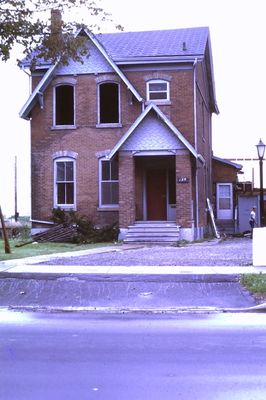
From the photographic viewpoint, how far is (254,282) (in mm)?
11070

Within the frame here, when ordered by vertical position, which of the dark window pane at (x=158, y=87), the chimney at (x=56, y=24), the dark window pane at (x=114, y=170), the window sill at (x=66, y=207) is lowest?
the window sill at (x=66, y=207)

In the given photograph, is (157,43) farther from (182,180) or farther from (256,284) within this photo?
(256,284)

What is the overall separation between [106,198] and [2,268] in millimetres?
11605

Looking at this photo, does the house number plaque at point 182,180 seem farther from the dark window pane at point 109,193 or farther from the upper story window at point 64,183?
the upper story window at point 64,183

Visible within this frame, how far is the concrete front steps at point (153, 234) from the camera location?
2188 centimetres

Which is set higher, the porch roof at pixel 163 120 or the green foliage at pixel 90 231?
the porch roof at pixel 163 120

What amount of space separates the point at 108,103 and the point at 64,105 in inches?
75.5

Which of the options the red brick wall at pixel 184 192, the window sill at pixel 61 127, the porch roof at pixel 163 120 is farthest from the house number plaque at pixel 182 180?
the window sill at pixel 61 127

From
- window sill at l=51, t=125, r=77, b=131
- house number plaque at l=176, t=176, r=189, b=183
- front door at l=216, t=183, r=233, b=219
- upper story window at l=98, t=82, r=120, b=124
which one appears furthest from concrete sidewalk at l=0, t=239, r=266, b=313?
front door at l=216, t=183, r=233, b=219

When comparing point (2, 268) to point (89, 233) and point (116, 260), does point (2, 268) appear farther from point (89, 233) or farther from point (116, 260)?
point (89, 233)

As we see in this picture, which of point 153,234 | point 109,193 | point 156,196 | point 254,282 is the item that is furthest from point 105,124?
point 254,282

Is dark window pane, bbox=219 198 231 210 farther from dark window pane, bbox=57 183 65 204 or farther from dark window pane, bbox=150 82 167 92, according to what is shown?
dark window pane, bbox=57 183 65 204

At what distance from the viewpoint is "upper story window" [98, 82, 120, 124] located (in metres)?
24.6

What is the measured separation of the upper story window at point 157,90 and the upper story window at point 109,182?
10.4 feet
